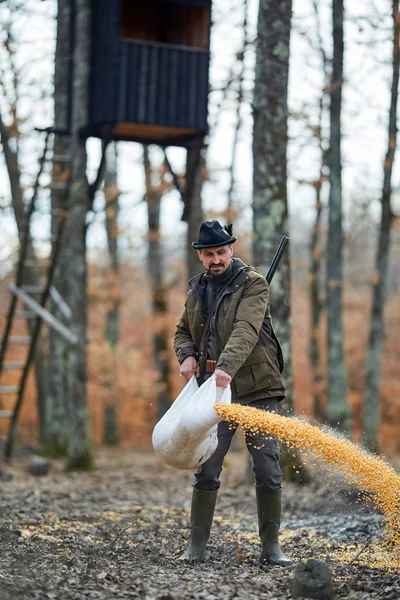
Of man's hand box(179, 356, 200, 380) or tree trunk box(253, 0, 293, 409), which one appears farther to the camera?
tree trunk box(253, 0, 293, 409)

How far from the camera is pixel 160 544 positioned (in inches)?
261

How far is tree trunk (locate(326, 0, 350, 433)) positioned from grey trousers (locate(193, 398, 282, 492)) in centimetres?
906

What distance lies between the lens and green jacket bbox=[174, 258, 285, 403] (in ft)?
18.9

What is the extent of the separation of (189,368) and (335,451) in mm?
1156

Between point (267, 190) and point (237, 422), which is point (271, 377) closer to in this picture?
point (237, 422)

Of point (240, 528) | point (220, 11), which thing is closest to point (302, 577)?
point (240, 528)

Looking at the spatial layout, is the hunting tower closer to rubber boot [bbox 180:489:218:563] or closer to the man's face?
the man's face

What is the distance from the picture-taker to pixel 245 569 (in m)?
5.71

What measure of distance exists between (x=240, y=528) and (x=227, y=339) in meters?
2.41

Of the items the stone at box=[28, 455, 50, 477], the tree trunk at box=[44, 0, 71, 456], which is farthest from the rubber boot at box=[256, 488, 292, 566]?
the tree trunk at box=[44, 0, 71, 456]

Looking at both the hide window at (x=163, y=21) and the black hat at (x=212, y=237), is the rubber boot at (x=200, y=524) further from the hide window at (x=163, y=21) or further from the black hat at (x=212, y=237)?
the hide window at (x=163, y=21)

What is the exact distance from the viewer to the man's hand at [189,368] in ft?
19.5

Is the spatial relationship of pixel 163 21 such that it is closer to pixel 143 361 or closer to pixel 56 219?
pixel 56 219

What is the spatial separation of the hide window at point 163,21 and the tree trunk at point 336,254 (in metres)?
3.44
